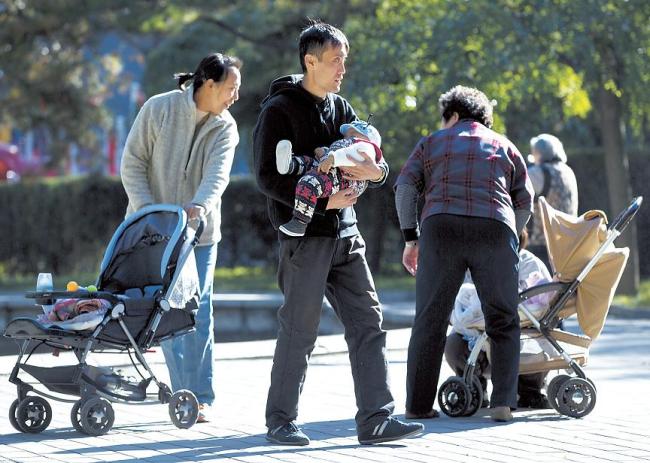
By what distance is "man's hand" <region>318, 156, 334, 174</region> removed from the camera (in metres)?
5.82

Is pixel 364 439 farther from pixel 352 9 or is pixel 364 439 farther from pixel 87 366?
pixel 352 9

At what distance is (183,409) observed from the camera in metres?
6.70

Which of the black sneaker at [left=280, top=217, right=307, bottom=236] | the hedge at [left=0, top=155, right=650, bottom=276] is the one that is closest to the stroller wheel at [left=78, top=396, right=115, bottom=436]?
the black sneaker at [left=280, top=217, right=307, bottom=236]

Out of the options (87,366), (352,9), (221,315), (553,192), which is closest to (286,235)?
(87,366)

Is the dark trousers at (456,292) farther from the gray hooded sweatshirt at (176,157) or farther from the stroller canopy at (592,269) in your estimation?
the gray hooded sweatshirt at (176,157)

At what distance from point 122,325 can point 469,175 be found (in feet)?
5.95

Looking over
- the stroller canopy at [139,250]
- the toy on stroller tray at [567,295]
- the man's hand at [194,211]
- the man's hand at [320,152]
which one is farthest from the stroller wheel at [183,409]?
the man's hand at [320,152]

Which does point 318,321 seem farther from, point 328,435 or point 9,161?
point 9,161

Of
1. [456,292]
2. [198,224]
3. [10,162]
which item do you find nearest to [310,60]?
[198,224]

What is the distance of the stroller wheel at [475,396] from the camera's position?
7160 mm

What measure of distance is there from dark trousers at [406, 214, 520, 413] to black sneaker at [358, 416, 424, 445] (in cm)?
79

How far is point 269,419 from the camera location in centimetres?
616

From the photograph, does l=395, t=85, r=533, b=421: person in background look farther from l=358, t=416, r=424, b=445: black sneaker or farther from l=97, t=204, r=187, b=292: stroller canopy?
l=97, t=204, r=187, b=292: stroller canopy

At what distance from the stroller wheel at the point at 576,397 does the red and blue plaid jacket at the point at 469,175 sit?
87 cm
